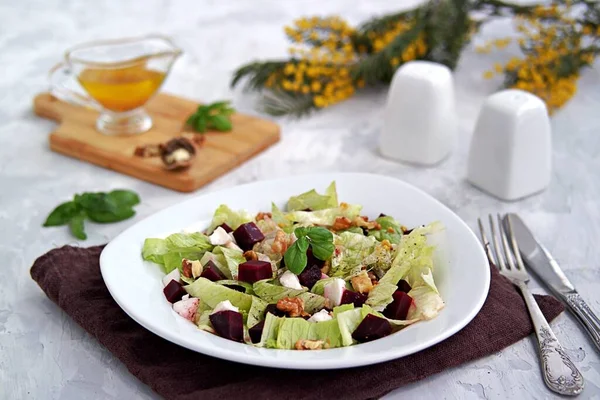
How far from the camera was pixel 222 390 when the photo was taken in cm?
177

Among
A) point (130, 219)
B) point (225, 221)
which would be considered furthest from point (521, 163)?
point (130, 219)

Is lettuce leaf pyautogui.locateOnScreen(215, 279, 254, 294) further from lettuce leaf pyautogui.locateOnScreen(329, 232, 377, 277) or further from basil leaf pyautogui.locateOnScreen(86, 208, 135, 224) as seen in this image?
basil leaf pyautogui.locateOnScreen(86, 208, 135, 224)

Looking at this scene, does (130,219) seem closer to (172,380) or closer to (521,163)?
(172,380)

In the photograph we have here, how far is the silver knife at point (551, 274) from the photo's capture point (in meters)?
2.09

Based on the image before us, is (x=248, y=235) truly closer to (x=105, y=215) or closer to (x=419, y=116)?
(x=105, y=215)

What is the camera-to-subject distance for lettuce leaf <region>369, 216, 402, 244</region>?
7.29ft

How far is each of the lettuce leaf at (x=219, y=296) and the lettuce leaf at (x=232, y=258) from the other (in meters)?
0.10

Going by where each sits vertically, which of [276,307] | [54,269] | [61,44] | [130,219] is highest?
[276,307]

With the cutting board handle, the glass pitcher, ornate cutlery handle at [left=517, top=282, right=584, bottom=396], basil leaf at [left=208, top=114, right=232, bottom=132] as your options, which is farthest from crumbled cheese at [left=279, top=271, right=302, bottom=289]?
the cutting board handle

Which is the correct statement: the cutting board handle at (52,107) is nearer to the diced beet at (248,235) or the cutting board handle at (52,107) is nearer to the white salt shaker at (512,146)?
the diced beet at (248,235)

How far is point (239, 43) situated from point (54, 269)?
2467 millimetres

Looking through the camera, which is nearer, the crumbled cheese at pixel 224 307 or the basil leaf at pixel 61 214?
the crumbled cheese at pixel 224 307

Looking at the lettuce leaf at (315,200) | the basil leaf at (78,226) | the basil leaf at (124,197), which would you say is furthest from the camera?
the basil leaf at (124,197)

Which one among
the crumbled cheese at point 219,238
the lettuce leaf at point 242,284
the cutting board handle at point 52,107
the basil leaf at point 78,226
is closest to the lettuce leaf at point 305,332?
the lettuce leaf at point 242,284
